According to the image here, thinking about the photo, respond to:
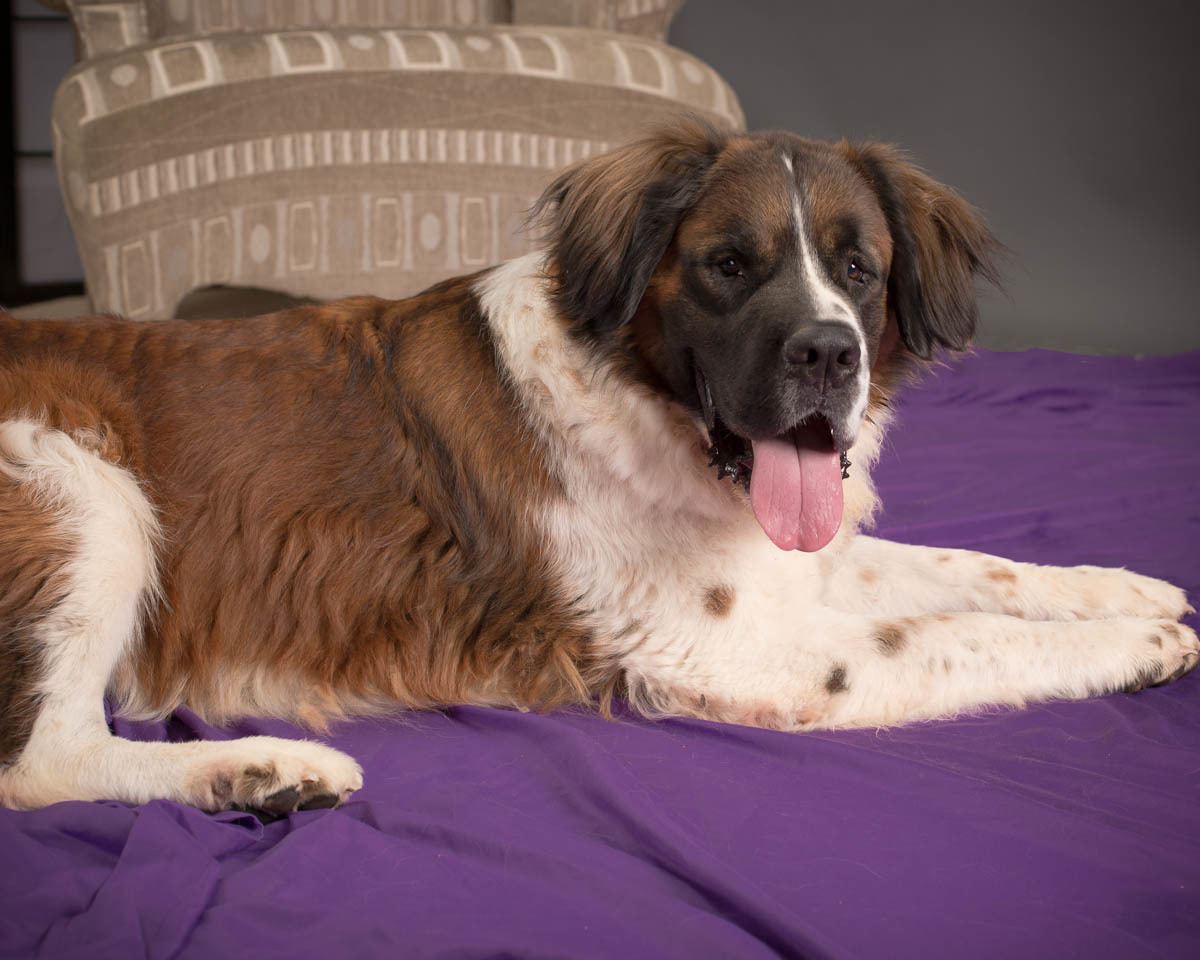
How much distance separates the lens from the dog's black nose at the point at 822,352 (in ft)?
7.38

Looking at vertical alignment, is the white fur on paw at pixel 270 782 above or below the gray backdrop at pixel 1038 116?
below

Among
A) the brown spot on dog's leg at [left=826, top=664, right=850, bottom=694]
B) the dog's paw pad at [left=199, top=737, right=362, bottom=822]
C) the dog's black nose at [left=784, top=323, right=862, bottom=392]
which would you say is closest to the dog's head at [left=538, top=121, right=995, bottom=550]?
the dog's black nose at [left=784, top=323, right=862, bottom=392]

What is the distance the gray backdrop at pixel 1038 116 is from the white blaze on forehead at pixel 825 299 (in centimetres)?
466

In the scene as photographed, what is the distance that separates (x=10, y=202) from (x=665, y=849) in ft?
27.3

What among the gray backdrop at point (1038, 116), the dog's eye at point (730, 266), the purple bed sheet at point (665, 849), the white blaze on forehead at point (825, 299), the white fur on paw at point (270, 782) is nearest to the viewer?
the purple bed sheet at point (665, 849)

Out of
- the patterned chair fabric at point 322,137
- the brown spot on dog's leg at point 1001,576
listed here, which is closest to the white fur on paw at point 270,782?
the brown spot on dog's leg at point 1001,576

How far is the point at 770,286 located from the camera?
2.39 metres

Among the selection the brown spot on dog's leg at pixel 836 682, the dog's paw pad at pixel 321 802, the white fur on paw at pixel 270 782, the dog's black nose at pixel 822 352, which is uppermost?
the dog's black nose at pixel 822 352

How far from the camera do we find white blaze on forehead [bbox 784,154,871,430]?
2.32 metres

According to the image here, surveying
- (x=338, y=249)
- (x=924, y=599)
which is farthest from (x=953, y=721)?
(x=338, y=249)

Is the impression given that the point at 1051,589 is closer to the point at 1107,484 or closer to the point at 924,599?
the point at 924,599

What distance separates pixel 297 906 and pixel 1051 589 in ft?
6.77

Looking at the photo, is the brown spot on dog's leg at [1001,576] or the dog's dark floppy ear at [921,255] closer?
the dog's dark floppy ear at [921,255]

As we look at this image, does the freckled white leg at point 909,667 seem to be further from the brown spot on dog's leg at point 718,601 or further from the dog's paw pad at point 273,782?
the dog's paw pad at point 273,782
